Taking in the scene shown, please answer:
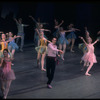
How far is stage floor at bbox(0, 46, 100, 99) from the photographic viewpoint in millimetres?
8617

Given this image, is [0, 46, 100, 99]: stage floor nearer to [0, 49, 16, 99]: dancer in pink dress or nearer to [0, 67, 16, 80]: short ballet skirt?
[0, 49, 16, 99]: dancer in pink dress

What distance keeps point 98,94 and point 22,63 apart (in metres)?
5.40

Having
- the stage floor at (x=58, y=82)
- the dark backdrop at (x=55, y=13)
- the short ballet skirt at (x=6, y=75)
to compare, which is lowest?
the stage floor at (x=58, y=82)

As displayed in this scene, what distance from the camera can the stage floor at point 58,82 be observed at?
8617 millimetres

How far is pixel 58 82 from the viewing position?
10.0 m

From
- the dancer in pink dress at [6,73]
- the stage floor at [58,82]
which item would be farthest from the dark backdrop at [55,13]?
the dancer in pink dress at [6,73]

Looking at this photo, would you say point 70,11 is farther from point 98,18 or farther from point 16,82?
point 16,82

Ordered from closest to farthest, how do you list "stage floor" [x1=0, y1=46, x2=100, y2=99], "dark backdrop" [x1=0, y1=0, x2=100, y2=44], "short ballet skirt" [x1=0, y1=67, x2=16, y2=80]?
"short ballet skirt" [x1=0, y1=67, x2=16, y2=80] < "stage floor" [x1=0, y1=46, x2=100, y2=99] < "dark backdrop" [x1=0, y1=0, x2=100, y2=44]

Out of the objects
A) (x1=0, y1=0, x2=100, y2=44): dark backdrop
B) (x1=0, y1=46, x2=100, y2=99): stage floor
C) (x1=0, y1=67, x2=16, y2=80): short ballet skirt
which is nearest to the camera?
(x1=0, y1=67, x2=16, y2=80): short ballet skirt

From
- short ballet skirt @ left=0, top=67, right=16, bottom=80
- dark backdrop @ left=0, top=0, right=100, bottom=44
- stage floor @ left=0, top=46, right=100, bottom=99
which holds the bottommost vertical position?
stage floor @ left=0, top=46, right=100, bottom=99

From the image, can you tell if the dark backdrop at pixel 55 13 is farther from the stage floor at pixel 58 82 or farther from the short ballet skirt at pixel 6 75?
the short ballet skirt at pixel 6 75

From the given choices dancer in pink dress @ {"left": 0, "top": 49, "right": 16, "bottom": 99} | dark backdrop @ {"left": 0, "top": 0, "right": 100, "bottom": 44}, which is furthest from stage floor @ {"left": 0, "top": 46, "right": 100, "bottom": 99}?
dark backdrop @ {"left": 0, "top": 0, "right": 100, "bottom": 44}

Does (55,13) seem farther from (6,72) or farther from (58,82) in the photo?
(6,72)

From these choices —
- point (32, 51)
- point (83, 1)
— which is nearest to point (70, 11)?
point (83, 1)
